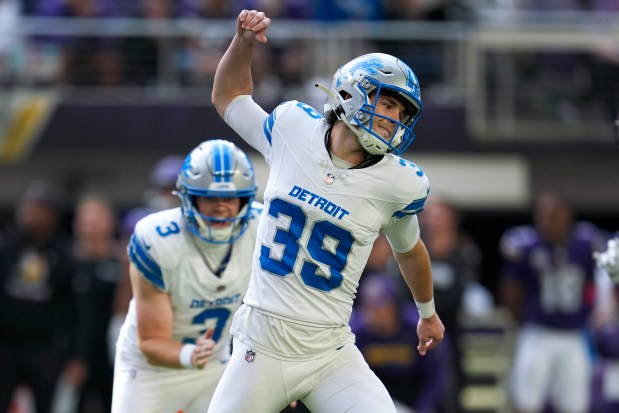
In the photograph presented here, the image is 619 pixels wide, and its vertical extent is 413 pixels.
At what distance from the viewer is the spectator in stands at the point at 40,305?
899 cm

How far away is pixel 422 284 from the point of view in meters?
5.21

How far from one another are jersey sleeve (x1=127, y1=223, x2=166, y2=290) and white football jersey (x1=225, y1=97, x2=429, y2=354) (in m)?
0.71

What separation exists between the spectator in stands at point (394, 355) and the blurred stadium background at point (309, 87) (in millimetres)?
2064

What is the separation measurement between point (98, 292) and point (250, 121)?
4402 mm

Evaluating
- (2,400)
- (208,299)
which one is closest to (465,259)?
(2,400)

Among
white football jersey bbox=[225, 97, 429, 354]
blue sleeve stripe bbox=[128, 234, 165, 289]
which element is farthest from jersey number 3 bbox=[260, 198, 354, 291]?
blue sleeve stripe bbox=[128, 234, 165, 289]

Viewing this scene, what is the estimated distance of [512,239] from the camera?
1020cm

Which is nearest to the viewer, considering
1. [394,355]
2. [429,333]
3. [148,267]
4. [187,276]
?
[429,333]

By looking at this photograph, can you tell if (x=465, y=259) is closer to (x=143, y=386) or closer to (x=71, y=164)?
(x=71, y=164)

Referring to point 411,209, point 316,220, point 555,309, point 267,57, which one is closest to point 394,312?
point 555,309

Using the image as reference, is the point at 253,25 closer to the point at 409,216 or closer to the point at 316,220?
the point at 316,220

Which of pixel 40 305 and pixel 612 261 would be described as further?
pixel 40 305

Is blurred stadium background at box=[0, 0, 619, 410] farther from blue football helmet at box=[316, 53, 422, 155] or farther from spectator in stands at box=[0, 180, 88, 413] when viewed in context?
blue football helmet at box=[316, 53, 422, 155]

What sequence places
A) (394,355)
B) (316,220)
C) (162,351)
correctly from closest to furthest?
(316,220), (162,351), (394,355)
